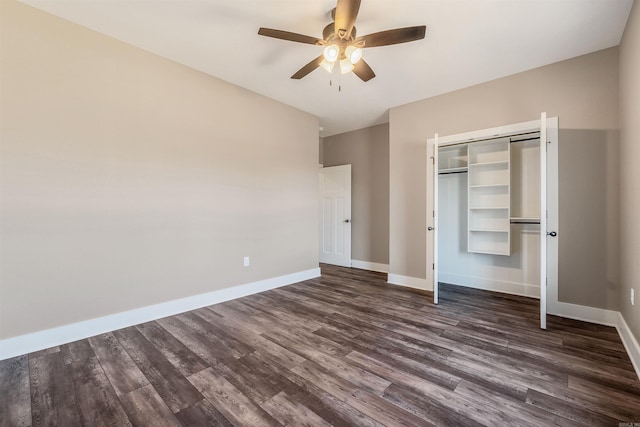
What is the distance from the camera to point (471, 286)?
3.85 metres

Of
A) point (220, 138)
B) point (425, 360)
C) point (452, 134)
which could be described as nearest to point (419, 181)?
point (452, 134)

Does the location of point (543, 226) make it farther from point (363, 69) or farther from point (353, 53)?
point (353, 53)

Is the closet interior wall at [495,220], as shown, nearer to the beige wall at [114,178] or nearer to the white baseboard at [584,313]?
the white baseboard at [584,313]

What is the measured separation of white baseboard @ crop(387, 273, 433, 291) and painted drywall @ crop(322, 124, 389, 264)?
2.75ft

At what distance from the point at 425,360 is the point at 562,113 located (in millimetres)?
2964

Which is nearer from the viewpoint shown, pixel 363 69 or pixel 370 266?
pixel 363 69

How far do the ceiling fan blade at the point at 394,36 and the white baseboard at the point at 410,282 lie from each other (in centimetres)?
302

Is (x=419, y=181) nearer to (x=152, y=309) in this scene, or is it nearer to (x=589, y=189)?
(x=589, y=189)

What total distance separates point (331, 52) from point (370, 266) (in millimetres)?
3911

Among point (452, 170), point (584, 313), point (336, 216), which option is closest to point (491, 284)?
point (584, 313)

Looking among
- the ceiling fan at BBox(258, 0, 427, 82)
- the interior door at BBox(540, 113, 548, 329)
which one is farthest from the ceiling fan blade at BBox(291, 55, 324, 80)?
the interior door at BBox(540, 113, 548, 329)

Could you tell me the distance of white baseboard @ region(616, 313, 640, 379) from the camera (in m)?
1.89

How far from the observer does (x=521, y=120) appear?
10.2 feet

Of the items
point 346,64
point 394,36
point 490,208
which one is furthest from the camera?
point 490,208
